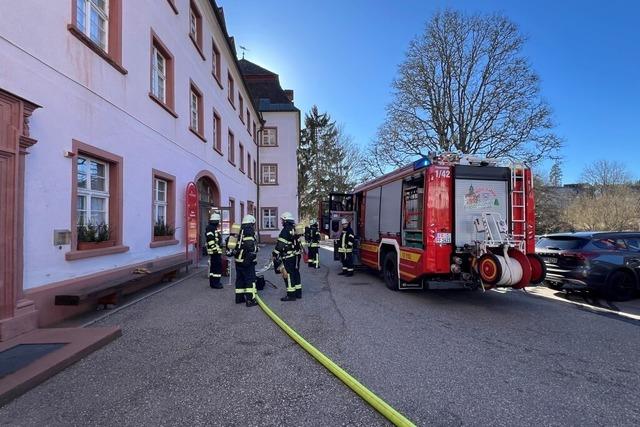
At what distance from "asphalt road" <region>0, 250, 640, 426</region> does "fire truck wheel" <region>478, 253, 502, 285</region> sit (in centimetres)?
65

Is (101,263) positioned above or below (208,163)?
below

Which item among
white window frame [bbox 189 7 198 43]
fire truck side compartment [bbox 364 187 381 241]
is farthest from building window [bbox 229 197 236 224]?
fire truck side compartment [bbox 364 187 381 241]

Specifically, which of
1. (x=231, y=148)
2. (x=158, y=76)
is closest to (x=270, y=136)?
(x=231, y=148)

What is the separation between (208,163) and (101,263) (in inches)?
317

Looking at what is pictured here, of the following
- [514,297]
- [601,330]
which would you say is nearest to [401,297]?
[514,297]

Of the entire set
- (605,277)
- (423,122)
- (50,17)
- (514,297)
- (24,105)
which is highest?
(423,122)

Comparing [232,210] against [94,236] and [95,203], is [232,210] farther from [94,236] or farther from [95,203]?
[94,236]

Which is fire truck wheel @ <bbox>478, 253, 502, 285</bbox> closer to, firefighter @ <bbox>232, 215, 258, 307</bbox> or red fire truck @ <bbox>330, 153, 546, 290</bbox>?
red fire truck @ <bbox>330, 153, 546, 290</bbox>

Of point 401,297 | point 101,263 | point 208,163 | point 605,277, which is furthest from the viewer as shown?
point 208,163

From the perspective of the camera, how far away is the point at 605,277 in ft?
25.5

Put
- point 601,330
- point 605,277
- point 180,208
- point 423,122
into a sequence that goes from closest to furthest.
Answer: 1. point 601,330
2. point 605,277
3. point 180,208
4. point 423,122

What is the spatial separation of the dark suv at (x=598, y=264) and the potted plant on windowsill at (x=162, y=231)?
9.19 meters

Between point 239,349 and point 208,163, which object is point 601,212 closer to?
point 208,163

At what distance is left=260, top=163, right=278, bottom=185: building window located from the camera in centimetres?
3169
